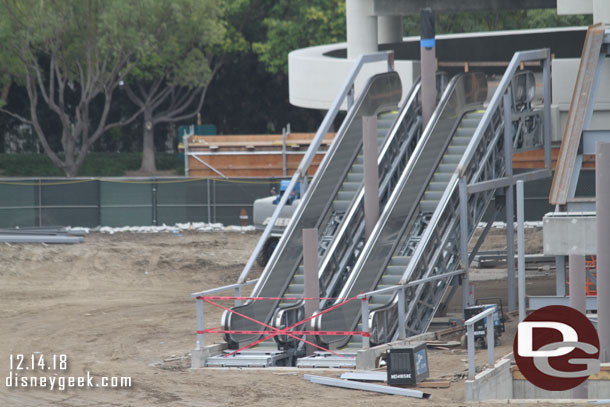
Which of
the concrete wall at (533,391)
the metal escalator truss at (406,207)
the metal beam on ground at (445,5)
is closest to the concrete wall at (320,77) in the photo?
the metal beam on ground at (445,5)

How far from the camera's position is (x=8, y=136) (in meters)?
70.8

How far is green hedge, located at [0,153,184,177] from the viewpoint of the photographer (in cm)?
6481

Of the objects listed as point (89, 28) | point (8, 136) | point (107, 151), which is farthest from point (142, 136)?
point (89, 28)

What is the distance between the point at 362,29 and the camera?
1496 inches

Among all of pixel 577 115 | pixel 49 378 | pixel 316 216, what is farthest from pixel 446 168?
pixel 49 378

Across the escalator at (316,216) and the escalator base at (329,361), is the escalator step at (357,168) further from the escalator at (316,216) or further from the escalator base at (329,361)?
the escalator base at (329,361)

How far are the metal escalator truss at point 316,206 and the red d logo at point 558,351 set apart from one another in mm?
6157

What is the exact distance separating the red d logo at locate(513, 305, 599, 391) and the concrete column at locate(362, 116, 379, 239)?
5880 mm

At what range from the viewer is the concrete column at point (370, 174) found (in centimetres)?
2545

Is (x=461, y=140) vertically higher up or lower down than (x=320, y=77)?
lower down

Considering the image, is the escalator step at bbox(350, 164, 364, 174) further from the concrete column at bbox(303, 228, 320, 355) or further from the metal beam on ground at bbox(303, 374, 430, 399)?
the metal beam on ground at bbox(303, 374, 430, 399)

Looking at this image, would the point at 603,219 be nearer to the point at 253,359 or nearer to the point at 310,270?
the point at 310,270

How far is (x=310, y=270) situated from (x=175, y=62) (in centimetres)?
4083

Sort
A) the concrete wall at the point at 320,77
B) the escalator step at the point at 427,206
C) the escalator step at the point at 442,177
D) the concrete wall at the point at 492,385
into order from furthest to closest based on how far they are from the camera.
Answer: the concrete wall at the point at 320,77
the escalator step at the point at 442,177
the escalator step at the point at 427,206
the concrete wall at the point at 492,385
